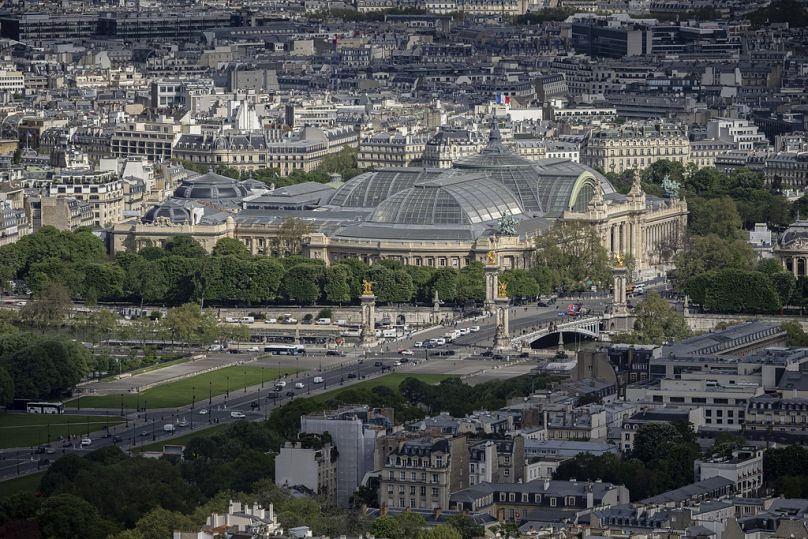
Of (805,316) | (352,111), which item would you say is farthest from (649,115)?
(805,316)

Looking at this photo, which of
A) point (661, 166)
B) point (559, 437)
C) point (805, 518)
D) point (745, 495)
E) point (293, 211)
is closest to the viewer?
point (805, 518)

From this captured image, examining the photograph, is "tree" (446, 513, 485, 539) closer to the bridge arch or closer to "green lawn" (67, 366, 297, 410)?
"green lawn" (67, 366, 297, 410)

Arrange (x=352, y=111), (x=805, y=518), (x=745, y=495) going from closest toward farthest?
(x=805, y=518)
(x=745, y=495)
(x=352, y=111)

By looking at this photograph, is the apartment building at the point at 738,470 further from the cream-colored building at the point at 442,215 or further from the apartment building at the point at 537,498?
the cream-colored building at the point at 442,215

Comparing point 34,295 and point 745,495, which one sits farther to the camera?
point 34,295

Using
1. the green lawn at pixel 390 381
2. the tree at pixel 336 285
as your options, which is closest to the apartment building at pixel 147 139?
the tree at pixel 336 285

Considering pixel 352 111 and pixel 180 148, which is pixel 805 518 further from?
pixel 352 111
